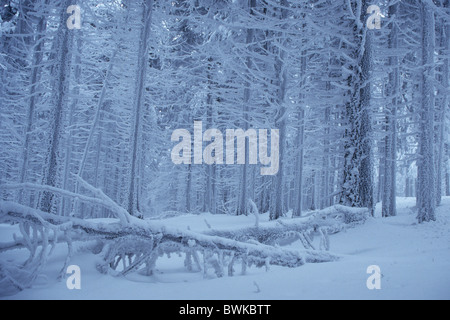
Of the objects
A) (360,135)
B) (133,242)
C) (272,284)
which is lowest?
(272,284)

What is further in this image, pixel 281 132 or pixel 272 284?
pixel 281 132

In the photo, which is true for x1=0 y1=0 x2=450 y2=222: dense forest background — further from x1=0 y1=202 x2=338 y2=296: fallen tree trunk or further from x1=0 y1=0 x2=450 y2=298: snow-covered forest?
x1=0 y1=202 x2=338 y2=296: fallen tree trunk

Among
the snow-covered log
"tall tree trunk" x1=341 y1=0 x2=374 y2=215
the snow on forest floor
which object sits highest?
"tall tree trunk" x1=341 y1=0 x2=374 y2=215

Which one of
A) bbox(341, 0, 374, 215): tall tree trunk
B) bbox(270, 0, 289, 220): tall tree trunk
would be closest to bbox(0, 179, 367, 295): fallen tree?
bbox(341, 0, 374, 215): tall tree trunk

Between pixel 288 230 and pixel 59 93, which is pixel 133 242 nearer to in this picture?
pixel 288 230

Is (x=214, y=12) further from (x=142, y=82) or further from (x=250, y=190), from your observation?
(x=250, y=190)

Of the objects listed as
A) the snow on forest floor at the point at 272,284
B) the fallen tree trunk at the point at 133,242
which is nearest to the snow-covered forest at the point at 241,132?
the fallen tree trunk at the point at 133,242

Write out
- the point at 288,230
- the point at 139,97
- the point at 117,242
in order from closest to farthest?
the point at 117,242 → the point at 288,230 → the point at 139,97

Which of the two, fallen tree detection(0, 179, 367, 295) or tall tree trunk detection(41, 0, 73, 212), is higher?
tall tree trunk detection(41, 0, 73, 212)

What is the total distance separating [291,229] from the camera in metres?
4.74

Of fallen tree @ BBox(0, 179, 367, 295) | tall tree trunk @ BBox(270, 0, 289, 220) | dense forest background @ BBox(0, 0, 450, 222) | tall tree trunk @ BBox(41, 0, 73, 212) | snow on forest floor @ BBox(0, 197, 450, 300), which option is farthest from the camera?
tall tree trunk @ BBox(270, 0, 289, 220)

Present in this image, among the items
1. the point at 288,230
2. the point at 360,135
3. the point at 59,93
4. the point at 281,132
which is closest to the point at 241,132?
the point at 281,132

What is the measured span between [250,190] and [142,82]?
10469mm

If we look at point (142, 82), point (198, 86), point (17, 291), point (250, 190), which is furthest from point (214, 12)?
point (17, 291)
